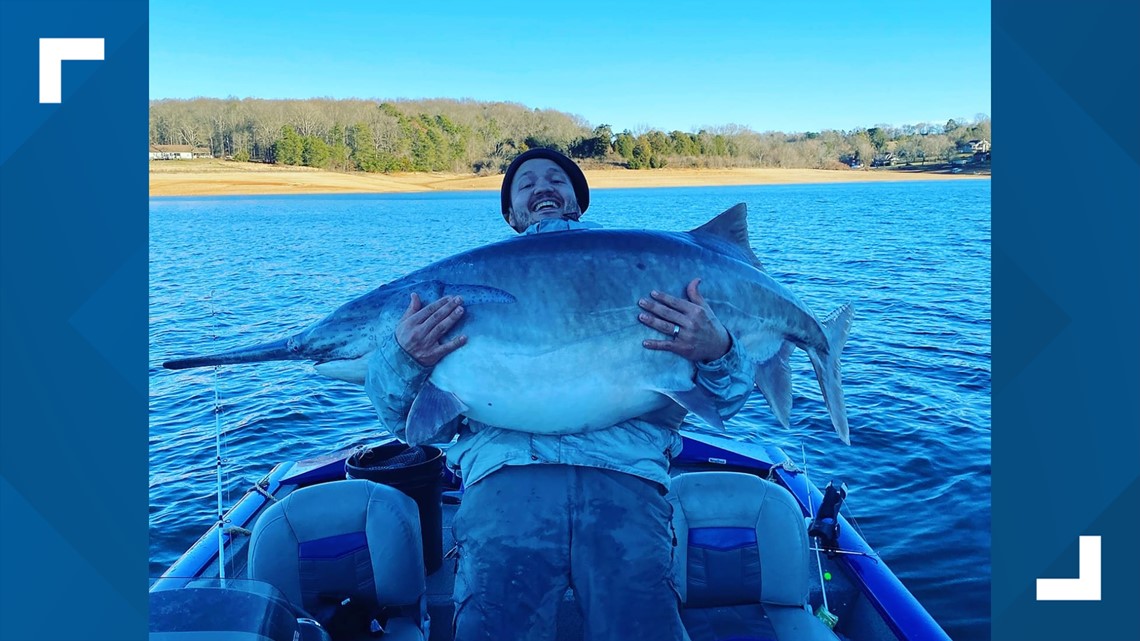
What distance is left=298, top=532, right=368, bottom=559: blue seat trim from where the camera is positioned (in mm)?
3885

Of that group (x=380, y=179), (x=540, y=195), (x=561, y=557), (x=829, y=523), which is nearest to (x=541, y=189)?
(x=540, y=195)

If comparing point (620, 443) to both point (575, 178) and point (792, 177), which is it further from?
point (792, 177)

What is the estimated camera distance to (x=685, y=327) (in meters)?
3.09

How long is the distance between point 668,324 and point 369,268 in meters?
24.6

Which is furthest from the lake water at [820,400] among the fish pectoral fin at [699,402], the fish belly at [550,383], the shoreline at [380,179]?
the shoreline at [380,179]

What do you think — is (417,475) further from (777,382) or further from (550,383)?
(777,382)

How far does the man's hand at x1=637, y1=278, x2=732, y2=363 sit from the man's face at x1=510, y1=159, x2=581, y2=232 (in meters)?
0.97

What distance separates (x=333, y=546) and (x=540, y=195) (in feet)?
6.88

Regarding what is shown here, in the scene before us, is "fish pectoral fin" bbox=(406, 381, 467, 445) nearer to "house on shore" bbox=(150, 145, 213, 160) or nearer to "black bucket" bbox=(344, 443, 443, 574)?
"black bucket" bbox=(344, 443, 443, 574)

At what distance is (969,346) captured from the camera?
13.9 metres

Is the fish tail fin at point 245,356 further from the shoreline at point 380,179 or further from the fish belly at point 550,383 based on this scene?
the shoreline at point 380,179

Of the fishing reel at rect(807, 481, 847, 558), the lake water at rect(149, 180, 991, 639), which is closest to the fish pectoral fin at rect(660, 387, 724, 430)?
the fishing reel at rect(807, 481, 847, 558)

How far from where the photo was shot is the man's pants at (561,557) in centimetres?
290
